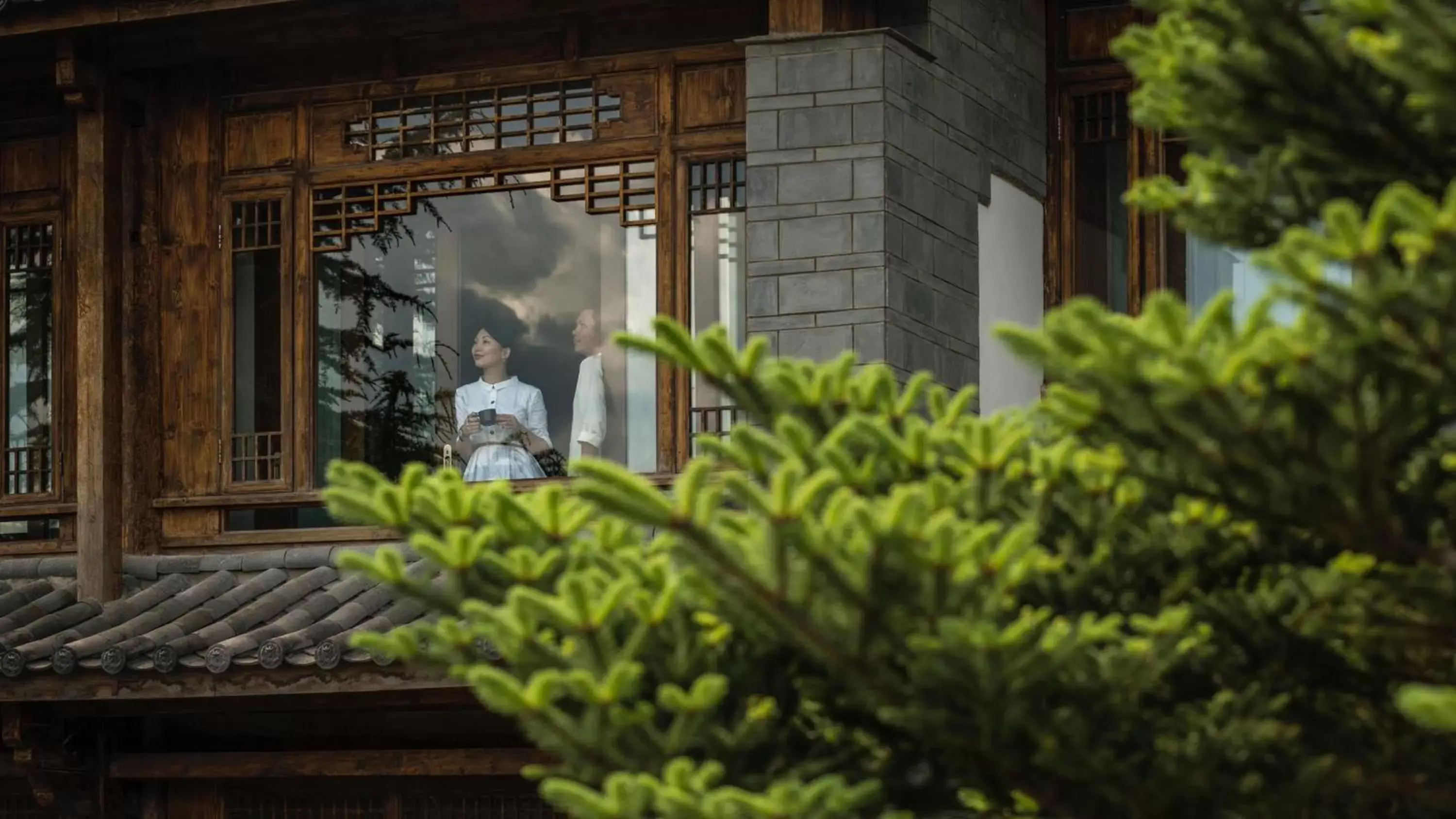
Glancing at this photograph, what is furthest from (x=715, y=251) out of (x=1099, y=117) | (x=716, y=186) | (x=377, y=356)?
(x=1099, y=117)

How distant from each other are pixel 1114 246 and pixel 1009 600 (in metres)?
6.97

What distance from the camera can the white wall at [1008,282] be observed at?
11.4m

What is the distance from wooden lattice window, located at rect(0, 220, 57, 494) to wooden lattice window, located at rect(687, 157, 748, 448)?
337 cm

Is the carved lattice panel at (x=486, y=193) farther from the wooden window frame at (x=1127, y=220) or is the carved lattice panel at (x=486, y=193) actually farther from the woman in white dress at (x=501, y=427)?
the wooden window frame at (x=1127, y=220)

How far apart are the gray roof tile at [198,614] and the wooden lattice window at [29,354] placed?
0.47 metres

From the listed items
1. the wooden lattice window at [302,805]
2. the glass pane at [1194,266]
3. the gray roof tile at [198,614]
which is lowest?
the wooden lattice window at [302,805]

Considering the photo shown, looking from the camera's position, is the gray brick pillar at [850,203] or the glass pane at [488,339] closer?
the gray brick pillar at [850,203]

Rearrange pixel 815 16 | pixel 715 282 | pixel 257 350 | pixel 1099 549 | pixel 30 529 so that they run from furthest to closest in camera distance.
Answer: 1. pixel 30 529
2. pixel 257 350
3. pixel 715 282
4. pixel 815 16
5. pixel 1099 549

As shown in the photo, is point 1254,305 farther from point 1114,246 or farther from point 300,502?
point 300,502

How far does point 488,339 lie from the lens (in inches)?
470

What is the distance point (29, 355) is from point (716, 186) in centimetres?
371

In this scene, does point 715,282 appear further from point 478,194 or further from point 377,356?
point 377,356

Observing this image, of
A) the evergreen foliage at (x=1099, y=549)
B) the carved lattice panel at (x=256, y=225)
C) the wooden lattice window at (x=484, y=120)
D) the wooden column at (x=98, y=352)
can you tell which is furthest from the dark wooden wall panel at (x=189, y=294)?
the evergreen foliage at (x=1099, y=549)

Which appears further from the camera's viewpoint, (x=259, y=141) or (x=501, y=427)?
(x=259, y=141)
